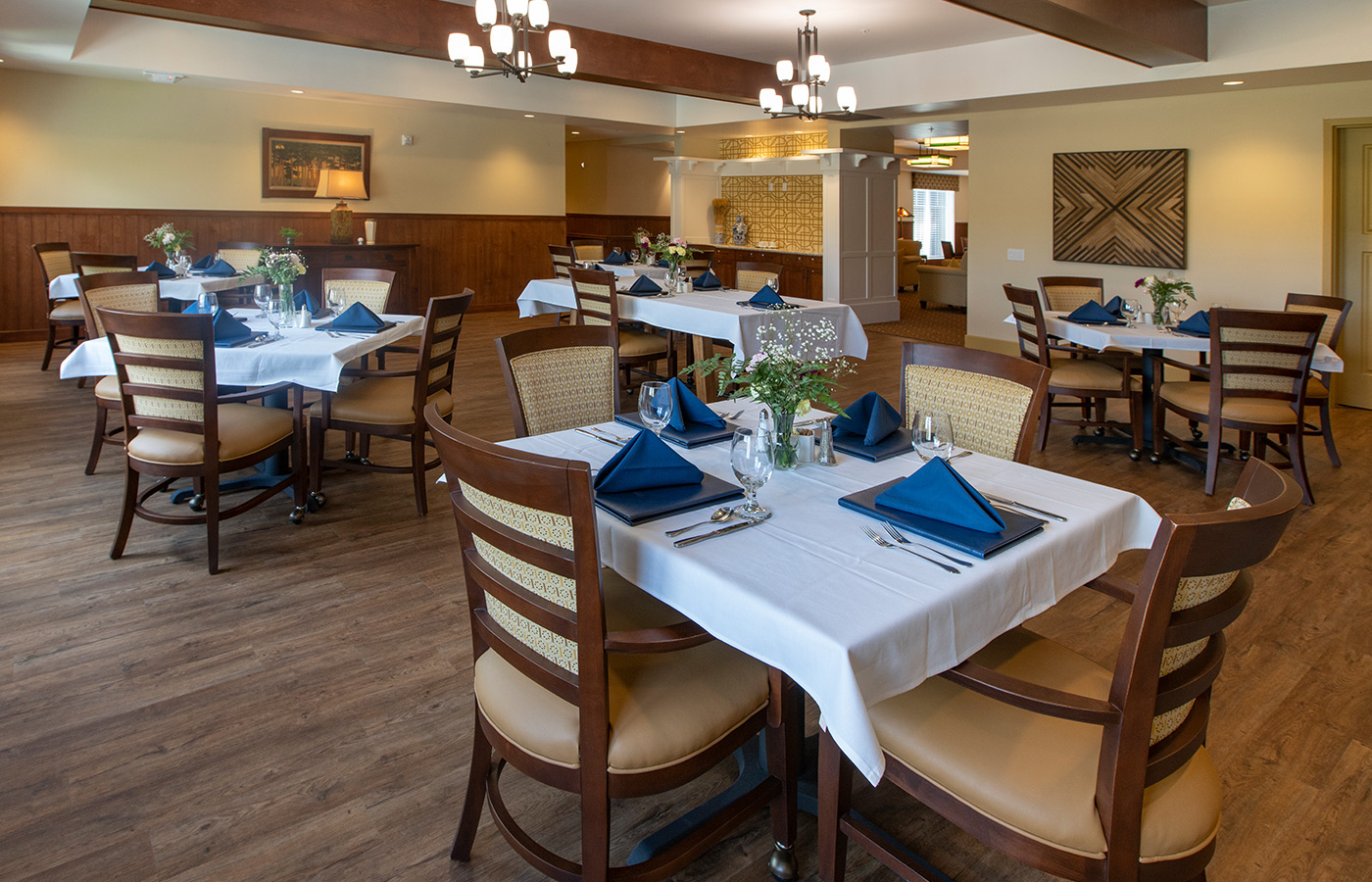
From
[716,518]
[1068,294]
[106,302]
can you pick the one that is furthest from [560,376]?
[1068,294]

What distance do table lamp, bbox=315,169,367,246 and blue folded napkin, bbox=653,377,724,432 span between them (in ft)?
27.7

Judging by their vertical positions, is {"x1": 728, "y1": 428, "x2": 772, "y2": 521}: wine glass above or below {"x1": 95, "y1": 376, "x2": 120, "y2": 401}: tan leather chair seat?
below

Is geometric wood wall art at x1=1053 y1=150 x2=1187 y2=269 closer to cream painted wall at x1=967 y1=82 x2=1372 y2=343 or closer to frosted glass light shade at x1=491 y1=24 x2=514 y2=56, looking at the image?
cream painted wall at x1=967 y1=82 x2=1372 y2=343

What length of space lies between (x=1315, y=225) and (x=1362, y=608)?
4.79 m

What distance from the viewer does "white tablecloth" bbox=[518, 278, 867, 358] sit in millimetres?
5094

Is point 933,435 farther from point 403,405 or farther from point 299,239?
point 299,239

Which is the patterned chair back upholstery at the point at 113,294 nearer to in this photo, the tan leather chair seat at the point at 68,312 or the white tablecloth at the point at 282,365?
the white tablecloth at the point at 282,365

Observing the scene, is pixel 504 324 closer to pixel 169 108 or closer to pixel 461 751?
pixel 169 108

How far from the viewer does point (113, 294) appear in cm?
469

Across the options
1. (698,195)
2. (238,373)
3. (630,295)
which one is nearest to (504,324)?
(698,195)

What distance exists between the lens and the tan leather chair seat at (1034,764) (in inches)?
52.3

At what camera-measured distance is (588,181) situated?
14.8 meters

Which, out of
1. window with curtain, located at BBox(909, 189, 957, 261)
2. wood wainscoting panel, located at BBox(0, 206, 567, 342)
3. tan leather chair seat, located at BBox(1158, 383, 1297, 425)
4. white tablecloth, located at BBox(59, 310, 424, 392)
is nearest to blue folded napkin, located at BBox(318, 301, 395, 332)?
white tablecloth, located at BBox(59, 310, 424, 392)

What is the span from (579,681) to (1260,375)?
13.1 ft
